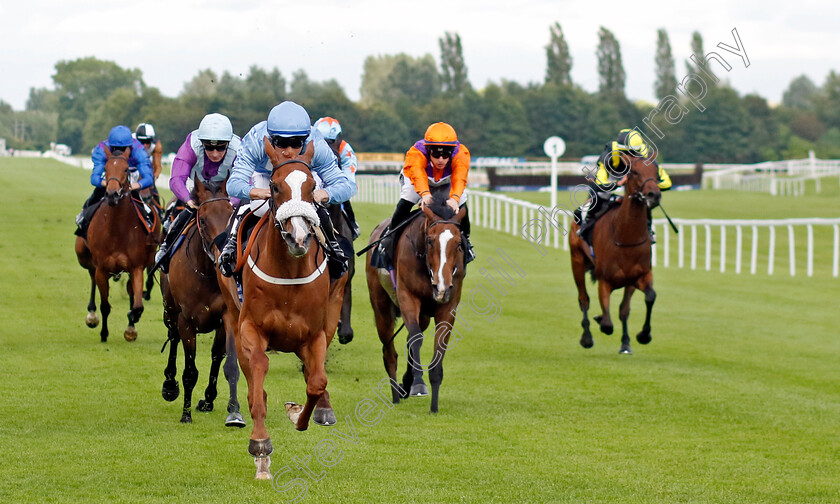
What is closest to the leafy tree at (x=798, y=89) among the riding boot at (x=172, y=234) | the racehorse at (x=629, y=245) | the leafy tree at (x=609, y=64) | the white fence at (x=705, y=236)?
the leafy tree at (x=609, y=64)

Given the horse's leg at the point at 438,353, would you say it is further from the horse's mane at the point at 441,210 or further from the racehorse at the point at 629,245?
the racehorse at the point at 629,245

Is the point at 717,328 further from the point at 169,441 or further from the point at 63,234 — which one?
the point at 63,234

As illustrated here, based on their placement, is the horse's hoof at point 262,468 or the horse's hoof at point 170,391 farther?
the horse's hoof at point 170,391

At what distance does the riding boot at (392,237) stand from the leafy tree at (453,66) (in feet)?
320

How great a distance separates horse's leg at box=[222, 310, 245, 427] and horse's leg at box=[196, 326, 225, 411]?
12 cm

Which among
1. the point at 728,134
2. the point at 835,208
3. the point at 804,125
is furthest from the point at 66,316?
the point at 804,125

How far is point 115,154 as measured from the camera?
42.0 feet

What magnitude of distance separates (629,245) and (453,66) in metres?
97.3

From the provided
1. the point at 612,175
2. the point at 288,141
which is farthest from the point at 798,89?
the point at 288,141

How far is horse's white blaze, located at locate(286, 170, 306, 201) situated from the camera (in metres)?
6.02

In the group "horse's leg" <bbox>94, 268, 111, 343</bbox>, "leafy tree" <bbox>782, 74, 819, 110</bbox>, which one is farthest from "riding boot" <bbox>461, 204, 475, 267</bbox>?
"leafy tree" <bbox>782, 74, 819, 110</bbox>

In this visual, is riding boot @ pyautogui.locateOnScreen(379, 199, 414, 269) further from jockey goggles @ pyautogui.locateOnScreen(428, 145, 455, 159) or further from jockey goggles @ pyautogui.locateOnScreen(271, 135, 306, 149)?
jockey goggles @ pyautogui.locateOnScreen(271, 135, 306, 149)

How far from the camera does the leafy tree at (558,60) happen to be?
96.8 meters

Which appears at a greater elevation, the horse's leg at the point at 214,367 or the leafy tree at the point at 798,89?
the leafy tree at the point at 798,89
